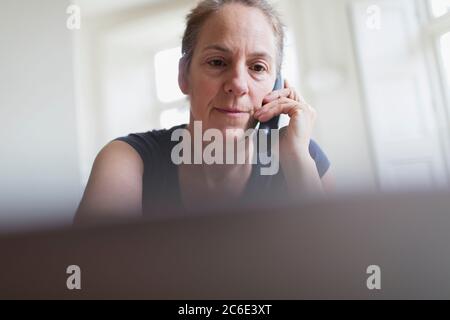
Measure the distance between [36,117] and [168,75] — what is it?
320mm

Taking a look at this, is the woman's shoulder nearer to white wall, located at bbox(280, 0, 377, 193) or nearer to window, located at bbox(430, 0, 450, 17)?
white wall, located at bbox(280, 0, 377, 193)

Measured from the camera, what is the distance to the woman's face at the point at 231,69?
3.22 feet

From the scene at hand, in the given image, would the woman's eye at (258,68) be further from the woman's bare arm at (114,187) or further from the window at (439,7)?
the window at (439,7)

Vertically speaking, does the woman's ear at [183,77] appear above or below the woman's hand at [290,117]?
above

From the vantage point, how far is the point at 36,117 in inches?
40.6

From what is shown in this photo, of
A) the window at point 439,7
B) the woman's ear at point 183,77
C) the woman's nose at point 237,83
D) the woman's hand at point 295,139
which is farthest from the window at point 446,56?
the woman's ear at point 183,77

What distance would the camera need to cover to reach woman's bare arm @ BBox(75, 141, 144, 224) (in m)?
0.96

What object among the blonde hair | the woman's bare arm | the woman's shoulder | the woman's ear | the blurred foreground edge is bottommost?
the blurred foreground edge

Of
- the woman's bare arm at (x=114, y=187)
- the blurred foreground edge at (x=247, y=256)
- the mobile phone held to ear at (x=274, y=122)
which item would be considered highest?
the mobile phone held to ear at (x=274, y=122)

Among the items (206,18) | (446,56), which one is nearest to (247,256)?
(206,18)

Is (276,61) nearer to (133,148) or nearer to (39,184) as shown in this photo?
(133,148)

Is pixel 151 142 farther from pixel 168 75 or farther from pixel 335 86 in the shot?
pixel 335 86

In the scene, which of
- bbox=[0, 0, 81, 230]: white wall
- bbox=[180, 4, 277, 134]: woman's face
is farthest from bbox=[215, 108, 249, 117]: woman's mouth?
bbox=[0, 0, 81, 230]: white wall

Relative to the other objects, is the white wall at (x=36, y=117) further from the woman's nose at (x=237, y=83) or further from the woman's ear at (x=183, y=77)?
the woman's nose at (x=237, y=83)
